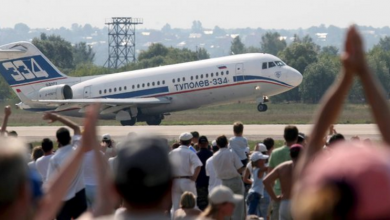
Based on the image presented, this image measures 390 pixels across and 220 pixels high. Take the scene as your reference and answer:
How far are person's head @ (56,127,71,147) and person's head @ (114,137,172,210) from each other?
7083mm

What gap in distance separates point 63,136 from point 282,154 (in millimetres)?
2397

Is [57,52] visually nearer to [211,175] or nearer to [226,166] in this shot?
[211,175]

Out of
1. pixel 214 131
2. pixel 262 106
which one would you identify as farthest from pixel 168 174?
pixel 262 106

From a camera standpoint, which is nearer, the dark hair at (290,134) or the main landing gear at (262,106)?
the dark hair at (290,134)

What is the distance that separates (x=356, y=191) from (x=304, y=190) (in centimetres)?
16

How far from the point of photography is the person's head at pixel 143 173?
10.0 ft

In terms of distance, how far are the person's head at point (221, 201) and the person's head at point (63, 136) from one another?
3.13 meters

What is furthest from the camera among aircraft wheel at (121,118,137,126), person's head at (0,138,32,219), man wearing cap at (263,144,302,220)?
aircraft wheel at (121,118,137,126)

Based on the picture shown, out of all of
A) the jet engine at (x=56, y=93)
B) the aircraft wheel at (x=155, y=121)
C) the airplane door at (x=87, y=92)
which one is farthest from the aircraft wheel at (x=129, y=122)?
the jet engine at (x=56, y=93)

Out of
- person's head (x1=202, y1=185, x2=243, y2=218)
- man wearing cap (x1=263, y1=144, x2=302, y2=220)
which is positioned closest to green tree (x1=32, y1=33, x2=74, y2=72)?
man wearing cap (x1=263, y1=144, x2=302, y2=220)

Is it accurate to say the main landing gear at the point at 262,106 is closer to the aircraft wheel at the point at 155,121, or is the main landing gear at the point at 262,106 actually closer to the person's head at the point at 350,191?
the aircraft wheel at the point at 155,121

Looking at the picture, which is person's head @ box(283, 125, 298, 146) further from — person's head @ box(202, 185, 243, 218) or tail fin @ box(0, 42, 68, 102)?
tail fin @ box(0, 42, 68, 102)

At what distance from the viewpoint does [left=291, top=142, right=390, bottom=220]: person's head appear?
2.41 metres

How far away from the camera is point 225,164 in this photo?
525 inches
